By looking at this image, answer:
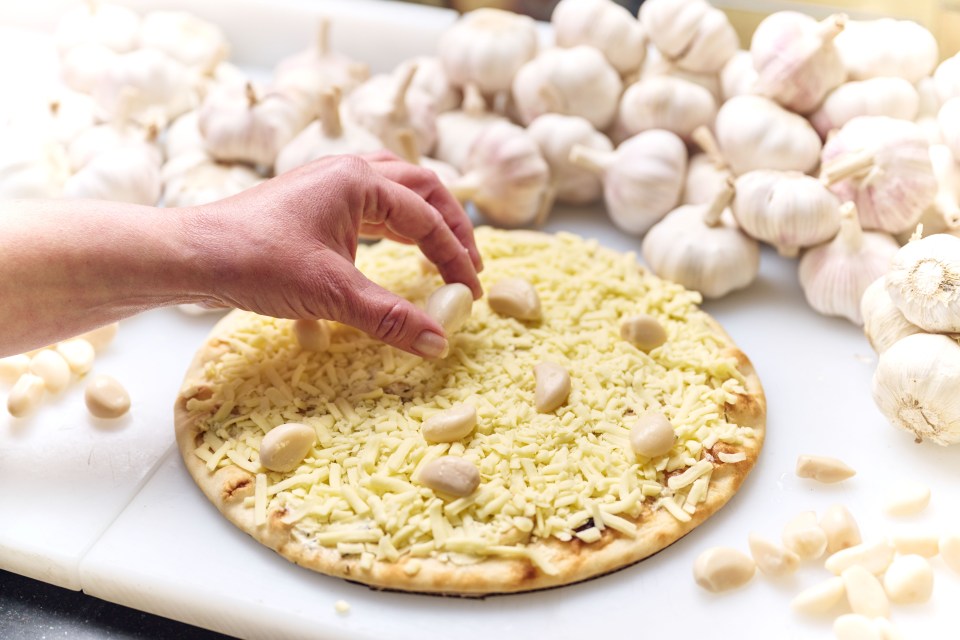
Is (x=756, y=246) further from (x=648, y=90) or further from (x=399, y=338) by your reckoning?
(x=399, y=338)

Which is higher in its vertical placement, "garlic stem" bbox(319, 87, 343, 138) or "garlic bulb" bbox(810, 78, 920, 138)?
"garlic bulb" bbox(810, 78, 920, 138)

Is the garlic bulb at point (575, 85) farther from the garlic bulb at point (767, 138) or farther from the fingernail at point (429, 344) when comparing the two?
the fingernail at point (429, 344)

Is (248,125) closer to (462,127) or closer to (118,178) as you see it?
(118,178)

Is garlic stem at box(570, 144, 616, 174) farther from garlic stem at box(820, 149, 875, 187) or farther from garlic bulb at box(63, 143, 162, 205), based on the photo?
garlic bulb at box(63, 143, 162, 205)

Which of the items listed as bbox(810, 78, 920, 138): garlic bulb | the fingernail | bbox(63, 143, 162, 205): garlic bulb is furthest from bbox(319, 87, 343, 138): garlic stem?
bbox(810, 78, 920, 138): garlic bulb

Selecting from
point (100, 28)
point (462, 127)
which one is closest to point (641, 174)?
point (462, 127)

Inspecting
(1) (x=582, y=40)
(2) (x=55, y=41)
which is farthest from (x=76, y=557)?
(2) (x=55, y=41)

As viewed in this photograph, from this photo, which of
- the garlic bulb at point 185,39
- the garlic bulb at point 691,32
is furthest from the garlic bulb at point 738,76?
the garlic bulb at point 185,39
